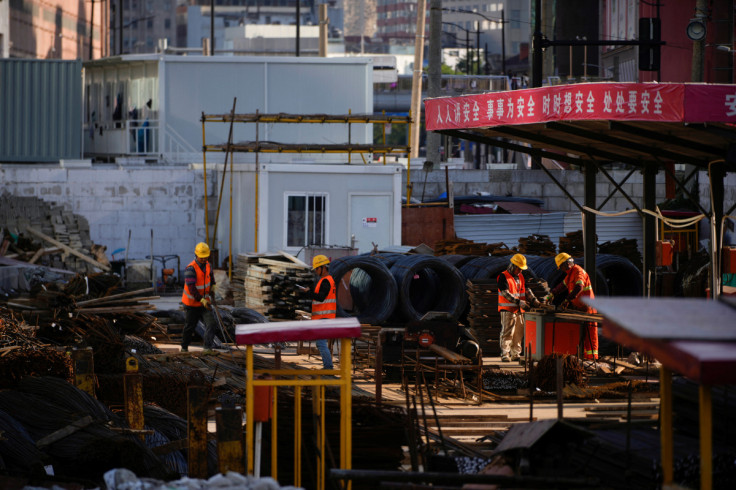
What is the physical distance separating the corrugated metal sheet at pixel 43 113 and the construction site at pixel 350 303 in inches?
5.8

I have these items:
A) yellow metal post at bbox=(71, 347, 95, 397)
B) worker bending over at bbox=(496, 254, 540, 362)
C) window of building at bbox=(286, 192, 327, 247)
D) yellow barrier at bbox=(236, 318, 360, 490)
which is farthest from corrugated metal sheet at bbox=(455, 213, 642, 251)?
yellow barrier at bbox=(236, 318, 360, 490)

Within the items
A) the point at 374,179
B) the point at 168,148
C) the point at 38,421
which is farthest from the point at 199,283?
the point at 168,148

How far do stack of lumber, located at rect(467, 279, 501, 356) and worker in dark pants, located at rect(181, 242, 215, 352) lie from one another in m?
4.85

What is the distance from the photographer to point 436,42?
3703 centimetres

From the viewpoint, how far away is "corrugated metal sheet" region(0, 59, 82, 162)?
37156mm

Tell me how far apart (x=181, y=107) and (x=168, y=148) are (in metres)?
1.38

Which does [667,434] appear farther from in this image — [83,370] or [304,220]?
[304,220]

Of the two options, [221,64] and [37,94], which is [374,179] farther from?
[37,94]

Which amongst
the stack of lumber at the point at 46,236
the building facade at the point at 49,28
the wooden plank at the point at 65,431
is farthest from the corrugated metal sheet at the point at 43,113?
the building facade at the point at 49,28

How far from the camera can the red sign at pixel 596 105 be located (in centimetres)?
1482

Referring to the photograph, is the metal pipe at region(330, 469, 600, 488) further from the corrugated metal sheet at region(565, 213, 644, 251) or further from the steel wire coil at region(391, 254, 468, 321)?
the corrugated metal sheet at region(565, 213, 644, 251)

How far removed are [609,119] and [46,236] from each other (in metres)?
18.8

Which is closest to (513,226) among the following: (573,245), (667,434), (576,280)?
(573,245)

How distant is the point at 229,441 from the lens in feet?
31.0
